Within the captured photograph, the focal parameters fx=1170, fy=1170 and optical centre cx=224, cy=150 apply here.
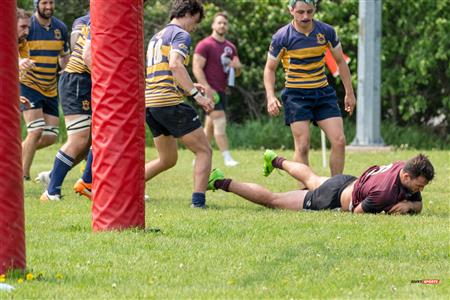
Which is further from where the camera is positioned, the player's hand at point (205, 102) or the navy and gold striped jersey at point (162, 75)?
the navy and gold striped jersey at point (162, 75)

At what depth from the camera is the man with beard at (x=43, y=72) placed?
13.3 m

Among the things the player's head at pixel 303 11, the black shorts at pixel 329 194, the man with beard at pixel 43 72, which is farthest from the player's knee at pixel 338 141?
the man with beard at pixel 43 72

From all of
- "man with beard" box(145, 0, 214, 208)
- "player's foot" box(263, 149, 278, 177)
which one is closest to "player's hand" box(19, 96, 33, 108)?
"man with beard" box(145, 0, 214, 208)

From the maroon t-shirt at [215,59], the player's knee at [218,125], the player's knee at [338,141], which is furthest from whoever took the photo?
the maroon t-shirt at [215,59]

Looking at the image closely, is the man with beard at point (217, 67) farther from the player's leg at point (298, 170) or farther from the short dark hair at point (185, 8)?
the short dark hair at point (185, 8)

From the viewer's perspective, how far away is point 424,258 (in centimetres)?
805

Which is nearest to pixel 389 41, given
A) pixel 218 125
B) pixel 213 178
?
pixel 218 125

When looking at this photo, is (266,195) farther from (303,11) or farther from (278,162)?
(303,11)

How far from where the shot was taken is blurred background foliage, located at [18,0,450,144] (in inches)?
960

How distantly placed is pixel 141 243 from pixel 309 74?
4.02 metres

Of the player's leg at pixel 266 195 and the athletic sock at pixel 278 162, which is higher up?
the athletic sock at pixel 278 162

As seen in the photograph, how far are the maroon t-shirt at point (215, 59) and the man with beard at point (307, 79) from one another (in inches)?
242

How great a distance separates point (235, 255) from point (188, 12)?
3640 mm

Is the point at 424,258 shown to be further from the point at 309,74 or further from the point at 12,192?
the point at 309,74
